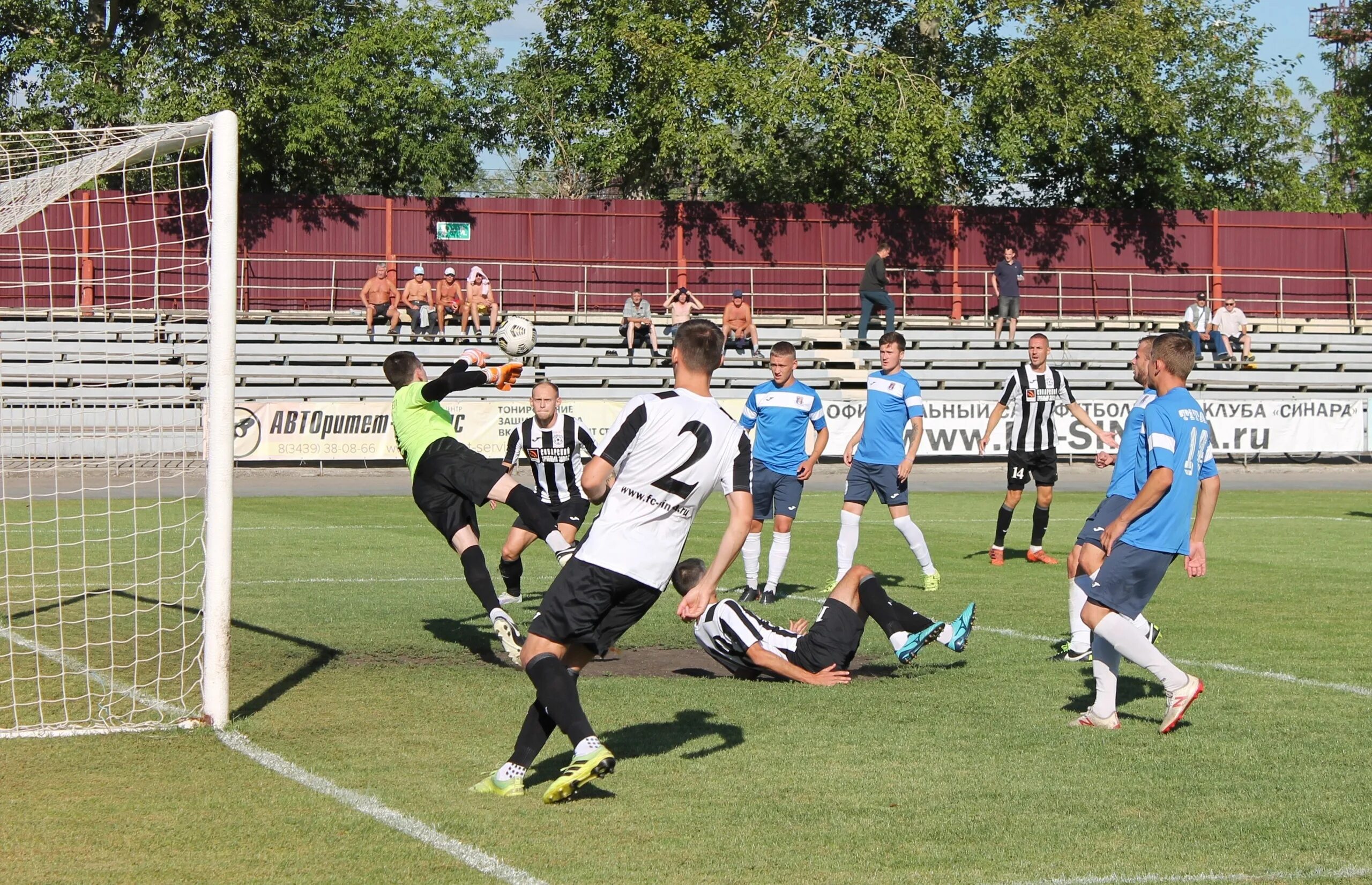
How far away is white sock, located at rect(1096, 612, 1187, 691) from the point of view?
23.8 feet

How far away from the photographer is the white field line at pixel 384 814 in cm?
518

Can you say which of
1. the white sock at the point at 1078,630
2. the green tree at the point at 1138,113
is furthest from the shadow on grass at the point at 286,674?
the green tree at the point at 1138,113

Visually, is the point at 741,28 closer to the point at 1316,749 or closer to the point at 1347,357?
the point at 1347,357

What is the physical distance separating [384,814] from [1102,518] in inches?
189

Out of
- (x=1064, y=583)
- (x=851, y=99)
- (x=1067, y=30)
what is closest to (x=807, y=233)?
(x=851, y=99)

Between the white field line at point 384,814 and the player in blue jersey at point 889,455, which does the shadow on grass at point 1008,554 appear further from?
the white field line at point 384,814

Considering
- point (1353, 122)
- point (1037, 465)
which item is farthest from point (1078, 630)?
point (1353, 122)

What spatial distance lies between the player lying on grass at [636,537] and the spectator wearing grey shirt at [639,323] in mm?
25417

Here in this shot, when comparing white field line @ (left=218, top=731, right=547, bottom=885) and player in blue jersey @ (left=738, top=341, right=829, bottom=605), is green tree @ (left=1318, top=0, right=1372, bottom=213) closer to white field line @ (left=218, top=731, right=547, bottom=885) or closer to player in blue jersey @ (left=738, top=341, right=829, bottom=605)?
player in blue jersey @ (left=738, top=341, right=829, bottom=605)

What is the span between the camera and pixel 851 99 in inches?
1467

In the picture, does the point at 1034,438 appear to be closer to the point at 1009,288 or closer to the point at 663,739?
the point at 663,739

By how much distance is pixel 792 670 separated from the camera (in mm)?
8625

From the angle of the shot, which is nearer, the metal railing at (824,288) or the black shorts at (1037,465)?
the black shorts at (1037,465)

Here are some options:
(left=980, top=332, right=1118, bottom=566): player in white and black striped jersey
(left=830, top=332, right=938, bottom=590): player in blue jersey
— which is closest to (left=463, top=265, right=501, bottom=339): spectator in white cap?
(left=980, top=332, right=1118, bottom=566): player in white and black striped jersey
